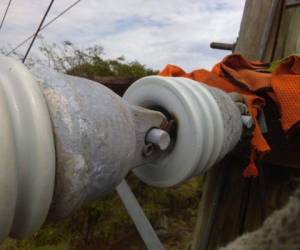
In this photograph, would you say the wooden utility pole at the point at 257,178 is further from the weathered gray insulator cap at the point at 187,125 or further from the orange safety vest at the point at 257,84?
the weathered gray insulator cap at the point at 187,125

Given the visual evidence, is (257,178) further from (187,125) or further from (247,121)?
(187,125)

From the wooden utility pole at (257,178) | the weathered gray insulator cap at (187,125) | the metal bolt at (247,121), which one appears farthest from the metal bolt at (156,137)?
the wooden utility pole at (257,178)

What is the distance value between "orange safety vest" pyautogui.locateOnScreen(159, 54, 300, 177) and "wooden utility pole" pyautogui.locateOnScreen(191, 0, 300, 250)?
37 centimetres

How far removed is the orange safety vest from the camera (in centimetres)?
138

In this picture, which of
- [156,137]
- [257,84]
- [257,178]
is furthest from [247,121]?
[257,178]

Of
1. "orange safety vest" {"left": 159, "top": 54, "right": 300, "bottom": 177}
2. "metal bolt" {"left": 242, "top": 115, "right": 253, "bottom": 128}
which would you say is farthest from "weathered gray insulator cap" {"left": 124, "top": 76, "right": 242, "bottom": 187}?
"orange safety vest" {"left": 159, "top": 54, "right": 300, "bottom": 177}

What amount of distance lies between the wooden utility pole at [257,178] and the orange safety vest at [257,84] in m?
0.37

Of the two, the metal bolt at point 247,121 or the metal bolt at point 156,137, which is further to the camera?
the metal bolt at point 247,121

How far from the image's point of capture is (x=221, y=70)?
5.19 ft

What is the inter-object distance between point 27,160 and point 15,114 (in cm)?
6

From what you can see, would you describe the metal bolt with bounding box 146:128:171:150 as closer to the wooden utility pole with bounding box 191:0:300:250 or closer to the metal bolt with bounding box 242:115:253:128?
the metal bolt with bounding box 242:115:253:128

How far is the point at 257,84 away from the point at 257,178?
2.11 feet

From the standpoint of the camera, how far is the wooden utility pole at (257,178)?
76.4 inches

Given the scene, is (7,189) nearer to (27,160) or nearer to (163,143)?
(27,160)
